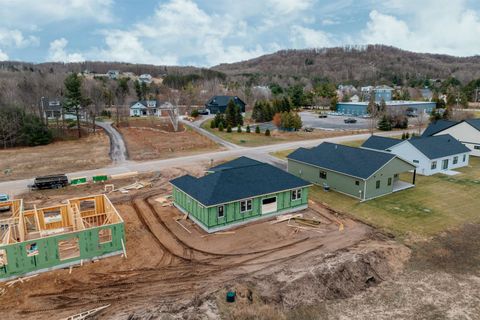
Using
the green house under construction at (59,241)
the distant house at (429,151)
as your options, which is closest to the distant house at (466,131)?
the distant house at (429,151)

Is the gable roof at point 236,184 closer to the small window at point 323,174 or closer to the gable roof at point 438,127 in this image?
the small window at point 323,174

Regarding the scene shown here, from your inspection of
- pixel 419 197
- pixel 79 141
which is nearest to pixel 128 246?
pixel 419 197

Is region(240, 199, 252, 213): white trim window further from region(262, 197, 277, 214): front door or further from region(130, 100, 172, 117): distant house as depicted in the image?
region(130, 100, 172, 117): distant house

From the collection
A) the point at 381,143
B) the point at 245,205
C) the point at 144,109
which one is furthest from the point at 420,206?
the point at 144,109

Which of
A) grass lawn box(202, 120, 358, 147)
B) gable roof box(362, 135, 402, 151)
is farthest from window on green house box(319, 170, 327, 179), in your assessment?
grass lawn box(202, 120, 358, 147)

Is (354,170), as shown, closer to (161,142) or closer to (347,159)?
(347,159)
